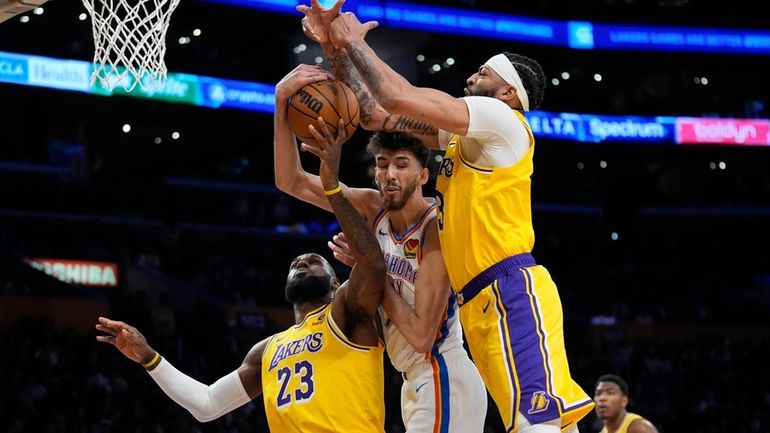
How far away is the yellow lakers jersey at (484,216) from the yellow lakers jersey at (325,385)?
68 centimetres

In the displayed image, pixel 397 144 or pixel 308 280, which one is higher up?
pixel 397 144

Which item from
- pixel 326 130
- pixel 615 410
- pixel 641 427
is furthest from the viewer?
pixel 615 410

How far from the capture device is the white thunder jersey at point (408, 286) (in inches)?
182

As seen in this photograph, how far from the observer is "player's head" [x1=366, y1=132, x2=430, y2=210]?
14.8 ft

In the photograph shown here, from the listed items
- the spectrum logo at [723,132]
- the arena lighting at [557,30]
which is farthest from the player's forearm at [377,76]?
the spectrum logo at [723,132]

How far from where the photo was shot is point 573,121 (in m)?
24.5

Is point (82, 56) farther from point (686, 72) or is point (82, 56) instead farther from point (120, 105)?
point (686, 72)

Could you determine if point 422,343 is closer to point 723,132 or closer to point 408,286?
point 408,286

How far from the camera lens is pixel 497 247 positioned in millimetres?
3943

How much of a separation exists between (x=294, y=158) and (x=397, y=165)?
1.66ft

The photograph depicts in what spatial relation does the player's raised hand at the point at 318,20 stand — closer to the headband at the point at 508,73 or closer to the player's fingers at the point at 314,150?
the player's fingers at the point at 314,150

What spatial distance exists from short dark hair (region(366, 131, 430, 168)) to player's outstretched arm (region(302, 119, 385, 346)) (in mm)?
373

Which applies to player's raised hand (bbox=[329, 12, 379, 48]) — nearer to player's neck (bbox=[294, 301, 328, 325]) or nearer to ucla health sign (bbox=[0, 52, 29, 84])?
player's neck (bbox=[294, 301, 328, 325])

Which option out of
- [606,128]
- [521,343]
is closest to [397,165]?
[521,343]
